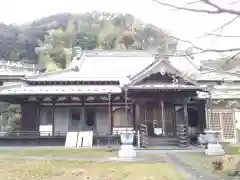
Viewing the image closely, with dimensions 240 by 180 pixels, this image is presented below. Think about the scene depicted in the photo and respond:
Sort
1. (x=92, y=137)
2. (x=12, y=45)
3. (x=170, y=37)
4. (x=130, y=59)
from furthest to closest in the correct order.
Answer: (x=12, y=45) < (x=130, y=59) < (x=92, y=137) < (x=170, y=37)

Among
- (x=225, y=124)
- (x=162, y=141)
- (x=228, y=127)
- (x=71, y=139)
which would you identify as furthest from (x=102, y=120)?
(x=228, y=127)

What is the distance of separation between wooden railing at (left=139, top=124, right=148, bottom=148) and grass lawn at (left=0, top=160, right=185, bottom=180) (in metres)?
6.09

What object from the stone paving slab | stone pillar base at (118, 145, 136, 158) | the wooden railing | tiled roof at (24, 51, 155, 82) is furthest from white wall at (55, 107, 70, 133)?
the stone paving slab

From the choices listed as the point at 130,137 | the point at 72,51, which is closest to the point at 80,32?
the point at 72,51

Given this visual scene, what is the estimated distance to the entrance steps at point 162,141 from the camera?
18353 mm

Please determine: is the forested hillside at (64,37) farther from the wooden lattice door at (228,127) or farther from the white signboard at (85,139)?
Result: the white signboard at (85,139)

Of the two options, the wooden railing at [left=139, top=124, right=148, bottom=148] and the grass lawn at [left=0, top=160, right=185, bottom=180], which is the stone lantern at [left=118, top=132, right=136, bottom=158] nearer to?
the grass lawn at [left=0, top=160, right=185, bottom=180]

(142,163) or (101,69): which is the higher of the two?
(101,69)

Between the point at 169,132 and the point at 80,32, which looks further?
the point at 80,32

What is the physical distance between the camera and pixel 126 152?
1351 cm

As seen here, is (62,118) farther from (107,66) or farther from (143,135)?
(107,66)

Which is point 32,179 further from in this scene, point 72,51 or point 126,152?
point 72,51

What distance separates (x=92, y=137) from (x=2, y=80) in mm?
13780

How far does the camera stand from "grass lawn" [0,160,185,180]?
30.1 feet
